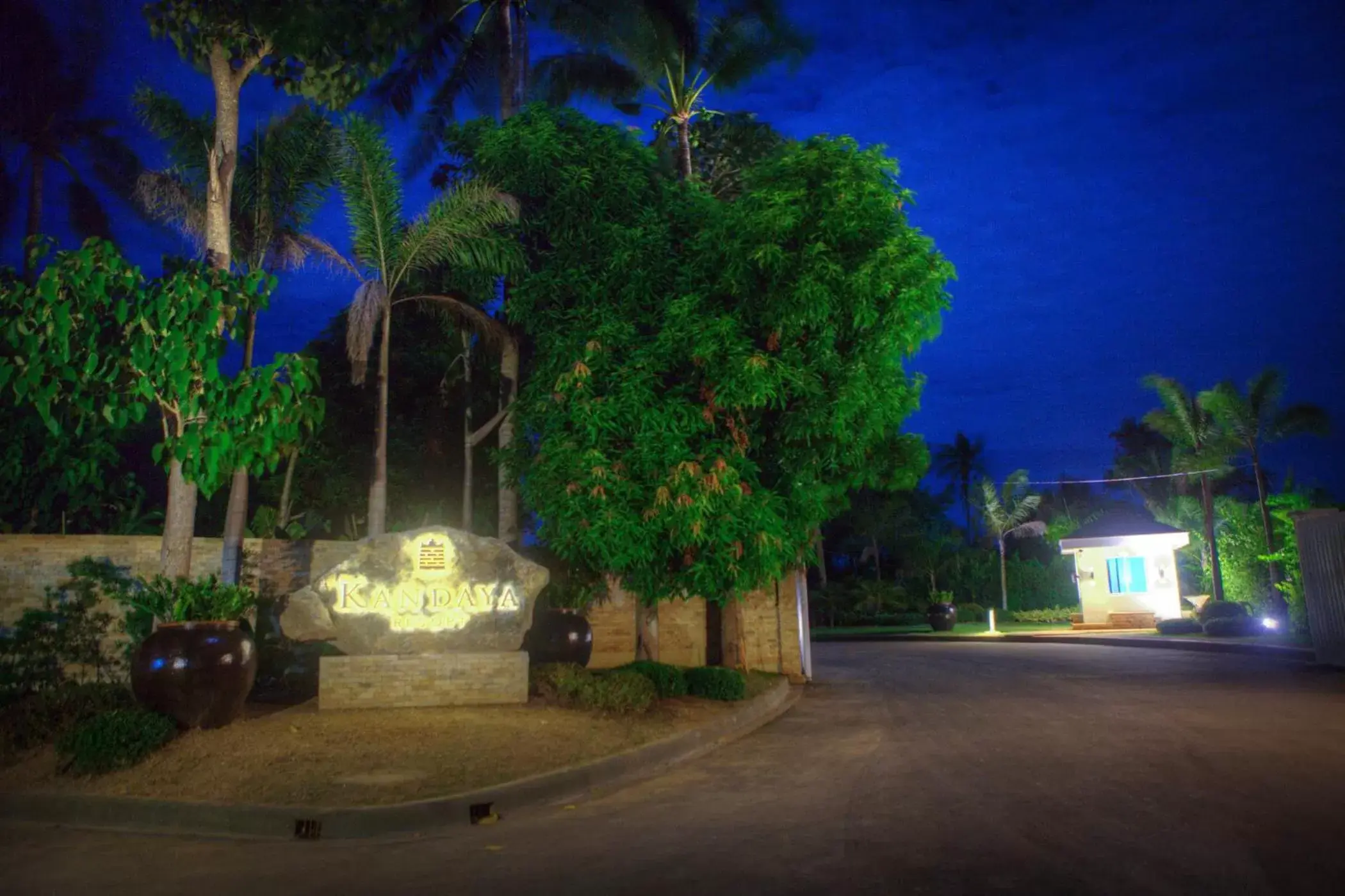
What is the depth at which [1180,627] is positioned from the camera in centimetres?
3017

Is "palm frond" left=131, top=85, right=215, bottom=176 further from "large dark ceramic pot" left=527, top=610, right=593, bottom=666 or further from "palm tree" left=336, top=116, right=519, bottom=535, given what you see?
"large dark ceramic pot" left=527, top=610, right=593, bottom=666

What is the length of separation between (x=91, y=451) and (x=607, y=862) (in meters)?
14.6

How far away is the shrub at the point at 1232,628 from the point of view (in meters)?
27.4

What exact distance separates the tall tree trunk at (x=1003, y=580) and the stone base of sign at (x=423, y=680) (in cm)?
3715

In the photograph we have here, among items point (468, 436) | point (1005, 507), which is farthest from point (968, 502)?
point (468, 436)

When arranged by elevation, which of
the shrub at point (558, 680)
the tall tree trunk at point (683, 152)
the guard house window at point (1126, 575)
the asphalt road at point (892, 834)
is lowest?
the asphalt road at point (892, 834)

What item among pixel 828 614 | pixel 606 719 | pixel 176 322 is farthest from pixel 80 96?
pixel 828 614

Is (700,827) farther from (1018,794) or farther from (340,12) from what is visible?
(340,12)

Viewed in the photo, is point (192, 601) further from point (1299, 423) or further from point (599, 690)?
point (1299, 423)

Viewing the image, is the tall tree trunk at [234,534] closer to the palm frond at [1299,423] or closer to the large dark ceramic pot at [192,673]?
the large dark ceramic pot at [192,673]

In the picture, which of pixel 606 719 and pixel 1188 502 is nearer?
pixel 606 719

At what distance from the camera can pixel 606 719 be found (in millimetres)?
11742

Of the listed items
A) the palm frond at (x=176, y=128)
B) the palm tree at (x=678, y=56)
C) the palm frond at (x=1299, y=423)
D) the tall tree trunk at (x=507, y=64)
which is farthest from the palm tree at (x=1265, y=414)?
the palm frond at (x=176, y=128)

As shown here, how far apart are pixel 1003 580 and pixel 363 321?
36.9 metres
